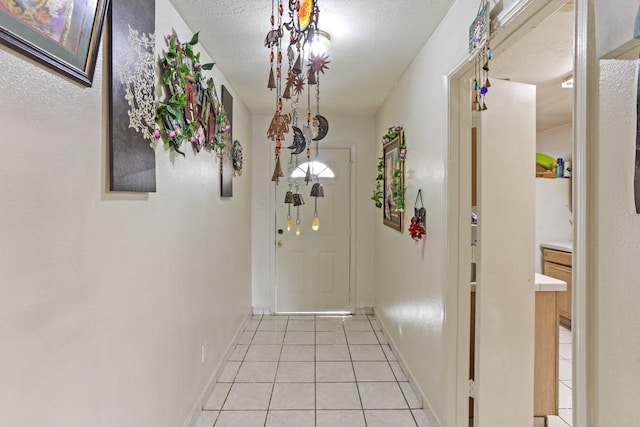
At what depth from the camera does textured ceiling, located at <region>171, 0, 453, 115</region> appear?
1751 mm

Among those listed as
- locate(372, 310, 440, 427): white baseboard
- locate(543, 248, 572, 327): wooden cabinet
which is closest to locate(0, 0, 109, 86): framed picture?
locate(372, 310, 440, 427): white baseboard

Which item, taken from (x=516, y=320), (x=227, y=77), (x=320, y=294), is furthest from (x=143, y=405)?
(x=320, y=294)

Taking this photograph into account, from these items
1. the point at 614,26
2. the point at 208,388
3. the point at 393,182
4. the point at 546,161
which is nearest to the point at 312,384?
the point at 208,388

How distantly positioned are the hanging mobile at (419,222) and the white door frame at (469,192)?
1.14 ft

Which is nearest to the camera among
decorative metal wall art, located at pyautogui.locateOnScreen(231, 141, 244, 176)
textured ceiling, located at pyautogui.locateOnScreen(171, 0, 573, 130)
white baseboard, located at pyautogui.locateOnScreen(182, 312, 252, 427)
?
textured ceiling, located at pyautogui.locateOnScreen(171, 0, 573, 130)

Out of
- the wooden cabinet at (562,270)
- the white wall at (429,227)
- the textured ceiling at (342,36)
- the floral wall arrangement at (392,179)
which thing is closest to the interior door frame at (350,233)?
the floral wall arrangement at (392,179)

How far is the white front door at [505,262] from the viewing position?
6.10 ft

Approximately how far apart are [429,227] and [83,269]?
1.75m

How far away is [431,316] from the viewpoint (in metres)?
2.04

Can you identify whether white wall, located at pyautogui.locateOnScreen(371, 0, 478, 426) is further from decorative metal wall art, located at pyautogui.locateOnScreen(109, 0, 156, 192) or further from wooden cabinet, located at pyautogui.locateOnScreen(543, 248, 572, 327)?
wooden cabinet, located at pyautogui.locateOnScreen(543, 248, 572, 327)

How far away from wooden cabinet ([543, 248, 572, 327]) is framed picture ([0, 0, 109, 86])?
13.8 ft

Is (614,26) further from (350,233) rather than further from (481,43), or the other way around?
(350,233)

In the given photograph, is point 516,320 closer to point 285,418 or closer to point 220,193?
point 285,418

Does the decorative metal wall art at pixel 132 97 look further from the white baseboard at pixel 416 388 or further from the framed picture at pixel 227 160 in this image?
the white baseboard at pixel 416 388
